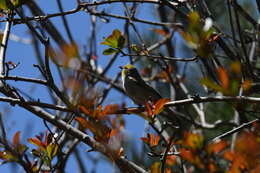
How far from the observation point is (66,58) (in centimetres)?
151

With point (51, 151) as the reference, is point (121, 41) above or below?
above

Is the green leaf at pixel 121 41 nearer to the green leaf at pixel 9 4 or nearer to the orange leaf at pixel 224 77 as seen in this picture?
the green leaf at pixel 9 4

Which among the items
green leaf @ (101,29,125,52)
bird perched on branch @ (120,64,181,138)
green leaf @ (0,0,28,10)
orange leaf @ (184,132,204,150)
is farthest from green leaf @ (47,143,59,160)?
bird perched on branch @ (120,64,181,138)

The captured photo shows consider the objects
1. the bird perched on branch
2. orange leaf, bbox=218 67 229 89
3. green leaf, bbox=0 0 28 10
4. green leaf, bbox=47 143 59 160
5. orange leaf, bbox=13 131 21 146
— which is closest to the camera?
orange leaf, bbox=218 67 229 89

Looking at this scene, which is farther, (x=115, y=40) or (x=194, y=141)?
(x=115, y=40)

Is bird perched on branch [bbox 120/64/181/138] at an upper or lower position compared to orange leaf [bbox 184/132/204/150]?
upper

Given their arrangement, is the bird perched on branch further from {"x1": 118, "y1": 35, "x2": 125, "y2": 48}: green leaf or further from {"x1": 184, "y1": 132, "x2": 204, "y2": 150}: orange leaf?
{"x1": 184, "y1": 132, "x2": 204, "y2": 150}: orange leaf

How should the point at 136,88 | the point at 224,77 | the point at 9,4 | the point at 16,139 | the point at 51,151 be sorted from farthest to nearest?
the point at 136,88, the point at 9,4, the point at 51,151, the point at 16,139, the point at 224,77

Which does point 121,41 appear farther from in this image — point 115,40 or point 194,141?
point 194,141

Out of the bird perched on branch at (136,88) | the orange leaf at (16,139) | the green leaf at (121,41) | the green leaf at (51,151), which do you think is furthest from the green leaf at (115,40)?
the bird perched on branch at (136,88)

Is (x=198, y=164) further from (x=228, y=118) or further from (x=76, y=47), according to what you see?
(x=228, y=118)

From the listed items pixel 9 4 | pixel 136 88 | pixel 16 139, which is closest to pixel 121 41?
pixel 9 4

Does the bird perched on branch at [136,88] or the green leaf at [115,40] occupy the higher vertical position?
the green leaf at [115,40]

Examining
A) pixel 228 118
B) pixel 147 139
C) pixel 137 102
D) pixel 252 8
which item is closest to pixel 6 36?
pixel 147 139
